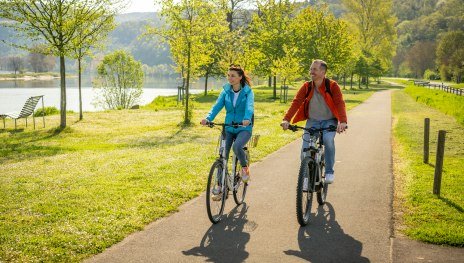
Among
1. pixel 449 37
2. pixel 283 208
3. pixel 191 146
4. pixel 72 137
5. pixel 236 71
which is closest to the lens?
pixel 236 71

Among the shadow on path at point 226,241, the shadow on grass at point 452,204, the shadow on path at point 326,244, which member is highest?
the shadow on grass at point 452,204

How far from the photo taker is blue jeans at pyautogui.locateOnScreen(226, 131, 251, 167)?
6.26m

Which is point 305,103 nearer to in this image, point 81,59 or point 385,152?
point 385,152

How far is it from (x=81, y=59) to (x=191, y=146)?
394 inches

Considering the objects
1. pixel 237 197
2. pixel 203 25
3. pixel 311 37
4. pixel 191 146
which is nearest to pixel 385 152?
pixel 191 146

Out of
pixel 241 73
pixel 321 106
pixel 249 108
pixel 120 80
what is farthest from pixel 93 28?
pixel 120 80

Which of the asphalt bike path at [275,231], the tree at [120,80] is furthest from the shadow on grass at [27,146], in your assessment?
the tree at [120,80]

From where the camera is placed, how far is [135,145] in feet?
44.9

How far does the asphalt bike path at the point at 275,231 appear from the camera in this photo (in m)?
4.80

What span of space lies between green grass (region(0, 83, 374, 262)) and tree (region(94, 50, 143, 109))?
99.5 ft

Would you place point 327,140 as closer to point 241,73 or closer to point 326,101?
point 326,101

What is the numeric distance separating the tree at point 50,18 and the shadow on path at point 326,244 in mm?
14216

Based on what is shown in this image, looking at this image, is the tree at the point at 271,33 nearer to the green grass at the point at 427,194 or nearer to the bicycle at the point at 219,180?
the green grass at the point at 427,194

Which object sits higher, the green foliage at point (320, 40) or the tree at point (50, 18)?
the green foliage at point (320, 40)
